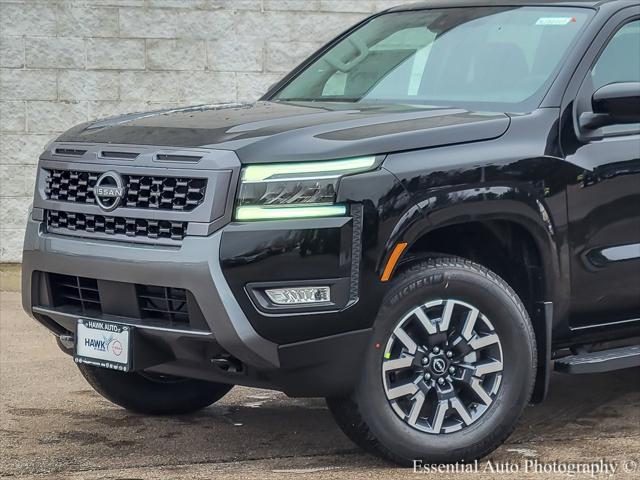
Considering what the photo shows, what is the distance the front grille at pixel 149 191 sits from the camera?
194 inches

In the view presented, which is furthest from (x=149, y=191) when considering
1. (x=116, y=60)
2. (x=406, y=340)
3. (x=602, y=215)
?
(x=116, y=60)

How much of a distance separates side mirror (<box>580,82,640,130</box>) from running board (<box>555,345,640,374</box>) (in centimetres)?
94

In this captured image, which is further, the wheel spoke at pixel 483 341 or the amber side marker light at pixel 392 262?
the wheel spoke at pixel 483 341

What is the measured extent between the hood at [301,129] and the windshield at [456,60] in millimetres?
327

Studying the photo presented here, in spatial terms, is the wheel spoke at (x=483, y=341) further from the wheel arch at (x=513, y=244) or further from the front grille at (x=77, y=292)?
the front grille at (x=77, y=292)

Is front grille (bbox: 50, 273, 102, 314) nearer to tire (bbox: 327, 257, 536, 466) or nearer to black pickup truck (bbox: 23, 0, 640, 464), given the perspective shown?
black pickup truck (bbox: 23, 0, 640, 464)

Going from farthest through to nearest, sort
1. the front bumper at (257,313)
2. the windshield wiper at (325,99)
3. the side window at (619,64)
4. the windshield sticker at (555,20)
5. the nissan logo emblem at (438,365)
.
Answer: the windshield wiper at (325,99) → the windshield sticker at (555,20) → the side window at (619,64) → the nissan logo emblem at (438,365) → the front bumper at (257,313)

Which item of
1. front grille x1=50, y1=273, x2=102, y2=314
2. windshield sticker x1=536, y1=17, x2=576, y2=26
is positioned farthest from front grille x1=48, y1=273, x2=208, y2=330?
windshield sticker x1=536, y1=17, x2=576, y2=26

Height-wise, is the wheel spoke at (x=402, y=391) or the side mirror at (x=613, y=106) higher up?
the side mirror at (x=613, y=106)

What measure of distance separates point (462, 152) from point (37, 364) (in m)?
3.23

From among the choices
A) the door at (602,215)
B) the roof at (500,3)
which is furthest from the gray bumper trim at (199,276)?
the roof at (500,3)

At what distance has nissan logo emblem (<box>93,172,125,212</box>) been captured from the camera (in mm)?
5078

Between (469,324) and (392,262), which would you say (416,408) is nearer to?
(469,324)

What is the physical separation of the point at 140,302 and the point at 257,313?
0.52 meters
